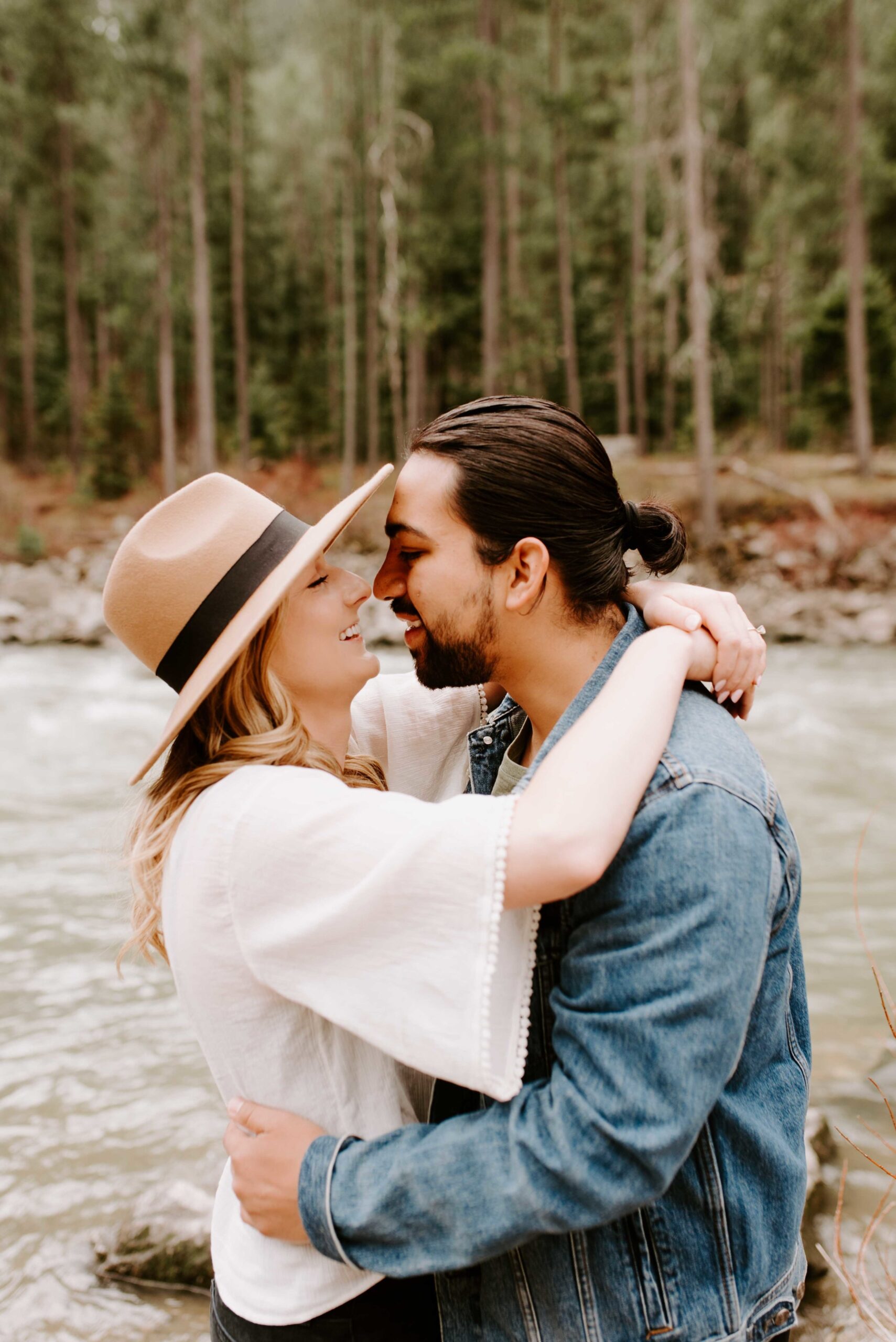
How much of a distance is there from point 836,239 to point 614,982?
29.8m

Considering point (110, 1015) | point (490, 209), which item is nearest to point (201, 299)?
point (490, 209)

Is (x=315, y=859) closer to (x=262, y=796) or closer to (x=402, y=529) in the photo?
(x=262, y=796)

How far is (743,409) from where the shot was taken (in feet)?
106

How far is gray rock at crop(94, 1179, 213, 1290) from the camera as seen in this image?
3.31m

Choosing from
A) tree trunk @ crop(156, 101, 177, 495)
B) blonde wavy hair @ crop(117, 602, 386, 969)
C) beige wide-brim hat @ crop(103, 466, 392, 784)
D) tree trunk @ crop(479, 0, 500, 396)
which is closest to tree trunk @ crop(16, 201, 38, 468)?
tree trunk @ crop(156, 101, 177, 495)

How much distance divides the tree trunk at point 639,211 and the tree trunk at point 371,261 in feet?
20.2

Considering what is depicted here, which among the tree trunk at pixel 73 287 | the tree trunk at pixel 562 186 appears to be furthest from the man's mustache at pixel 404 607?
the tree trunk at pixel 73 287

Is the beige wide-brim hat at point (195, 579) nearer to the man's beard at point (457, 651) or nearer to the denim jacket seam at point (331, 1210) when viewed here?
the man's beard at point (457, 651)

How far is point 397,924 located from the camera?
1.33 metres

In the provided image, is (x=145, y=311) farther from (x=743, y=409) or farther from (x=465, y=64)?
(x=743, y=409)

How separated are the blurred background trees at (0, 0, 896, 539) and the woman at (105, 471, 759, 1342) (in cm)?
1813

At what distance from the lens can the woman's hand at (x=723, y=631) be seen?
176 cm

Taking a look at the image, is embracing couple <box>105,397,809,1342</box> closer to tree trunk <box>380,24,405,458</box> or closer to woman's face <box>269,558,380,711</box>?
woman's face <box>269,558,380,711</box>

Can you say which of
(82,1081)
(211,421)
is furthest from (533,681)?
(211,421)
